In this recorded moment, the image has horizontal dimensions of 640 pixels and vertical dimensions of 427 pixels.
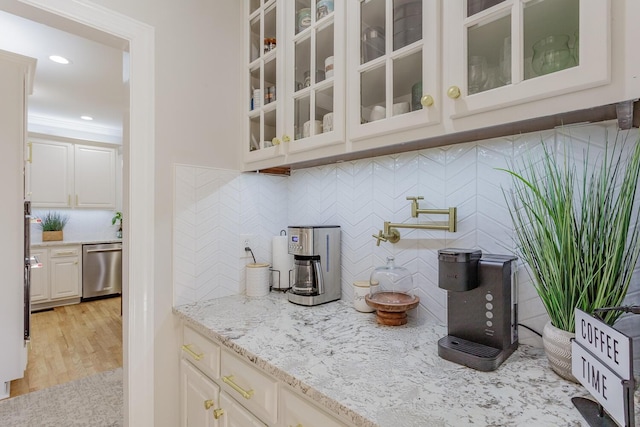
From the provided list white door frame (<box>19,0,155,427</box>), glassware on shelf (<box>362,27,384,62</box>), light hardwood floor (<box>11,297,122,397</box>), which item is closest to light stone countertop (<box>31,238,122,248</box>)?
light hardwood floor (<box>11,297,122,397</box>)

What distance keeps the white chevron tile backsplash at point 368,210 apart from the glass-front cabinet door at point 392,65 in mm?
311

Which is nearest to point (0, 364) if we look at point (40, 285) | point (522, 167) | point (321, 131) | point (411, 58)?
point (40, 285)

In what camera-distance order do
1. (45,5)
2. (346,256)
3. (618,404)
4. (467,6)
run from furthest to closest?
(346,256) < (45,5) < (467,6) < (618,404)

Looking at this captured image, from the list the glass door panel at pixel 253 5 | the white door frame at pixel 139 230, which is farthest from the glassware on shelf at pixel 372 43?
the white door frame at pixel 139 230

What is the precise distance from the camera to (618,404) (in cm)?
50

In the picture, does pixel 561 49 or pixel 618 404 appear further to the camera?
pixel 561 49

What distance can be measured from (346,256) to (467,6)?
1.06 metres

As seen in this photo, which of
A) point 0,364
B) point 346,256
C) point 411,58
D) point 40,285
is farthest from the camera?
point 40,285

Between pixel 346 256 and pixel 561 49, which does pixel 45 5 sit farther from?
pixel 561 49

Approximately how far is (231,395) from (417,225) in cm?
91

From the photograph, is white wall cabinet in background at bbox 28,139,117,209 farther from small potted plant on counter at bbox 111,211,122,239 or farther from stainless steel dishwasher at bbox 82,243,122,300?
stainless steel dishwasher at bbox 82,243,122,300

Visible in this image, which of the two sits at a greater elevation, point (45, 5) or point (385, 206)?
point (45, 5)

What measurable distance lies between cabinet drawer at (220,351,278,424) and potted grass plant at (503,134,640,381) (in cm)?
77

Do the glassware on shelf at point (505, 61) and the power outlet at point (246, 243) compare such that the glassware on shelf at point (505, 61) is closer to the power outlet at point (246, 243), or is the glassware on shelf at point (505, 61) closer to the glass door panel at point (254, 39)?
the glass door panel at point (254, 39)
